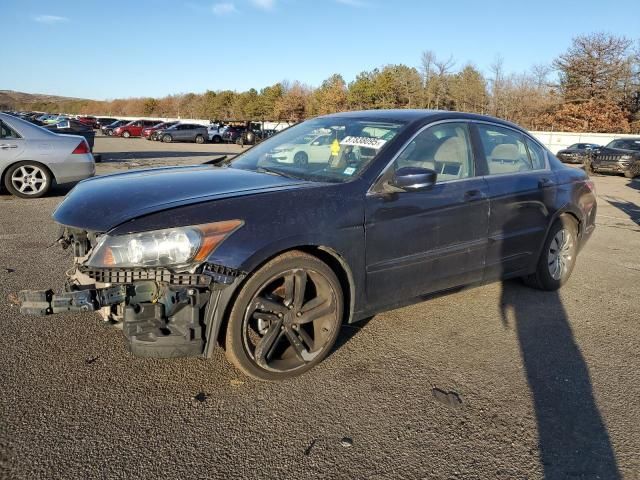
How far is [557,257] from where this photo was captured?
4.83m

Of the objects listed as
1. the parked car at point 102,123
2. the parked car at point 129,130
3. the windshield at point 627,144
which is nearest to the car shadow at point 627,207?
the windshield at point 627,144

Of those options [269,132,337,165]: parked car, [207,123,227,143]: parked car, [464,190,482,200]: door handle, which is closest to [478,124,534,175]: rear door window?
[464,190,482,200]: door handle

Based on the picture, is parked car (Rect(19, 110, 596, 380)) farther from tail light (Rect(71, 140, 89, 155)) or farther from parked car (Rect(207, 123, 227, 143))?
parked car (Rect(207, 123, 227, 143))

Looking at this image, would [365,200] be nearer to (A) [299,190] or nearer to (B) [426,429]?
(A) [299,190]

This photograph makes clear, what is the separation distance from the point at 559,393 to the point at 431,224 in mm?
1308

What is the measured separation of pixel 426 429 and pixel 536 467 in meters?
0.52

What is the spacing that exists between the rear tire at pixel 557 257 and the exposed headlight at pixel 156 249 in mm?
3314

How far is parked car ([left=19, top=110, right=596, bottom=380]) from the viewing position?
2.63 meters

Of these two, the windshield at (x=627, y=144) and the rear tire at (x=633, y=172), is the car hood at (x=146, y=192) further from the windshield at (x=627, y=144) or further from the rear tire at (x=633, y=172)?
the windshield at (x=627, y=144)

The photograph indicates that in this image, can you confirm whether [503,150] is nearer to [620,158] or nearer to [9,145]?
[9,145]

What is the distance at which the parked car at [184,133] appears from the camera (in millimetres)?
40062

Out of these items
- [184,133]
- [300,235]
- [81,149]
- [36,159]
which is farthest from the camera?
[184,133]

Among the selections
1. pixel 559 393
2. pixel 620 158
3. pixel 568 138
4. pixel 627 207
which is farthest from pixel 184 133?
pixel 559 393

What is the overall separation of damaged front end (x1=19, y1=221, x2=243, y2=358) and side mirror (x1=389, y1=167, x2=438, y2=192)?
111 cm
